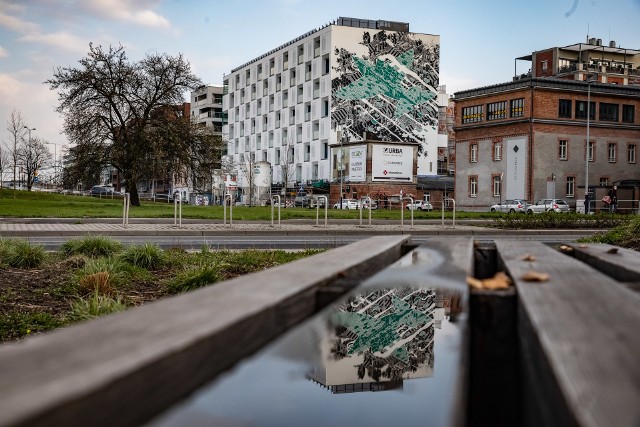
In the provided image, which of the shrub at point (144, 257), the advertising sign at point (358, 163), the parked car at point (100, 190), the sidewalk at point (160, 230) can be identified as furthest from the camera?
the parked car at point (100, 190)

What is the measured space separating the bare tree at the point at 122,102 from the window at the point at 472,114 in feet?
105

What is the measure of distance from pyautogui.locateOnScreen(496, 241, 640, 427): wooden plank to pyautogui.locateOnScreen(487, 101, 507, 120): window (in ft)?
217

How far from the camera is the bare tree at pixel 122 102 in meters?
41.3

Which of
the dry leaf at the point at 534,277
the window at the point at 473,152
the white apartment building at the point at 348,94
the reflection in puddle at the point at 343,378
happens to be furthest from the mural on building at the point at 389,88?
the dry leaf at the point at 534,277

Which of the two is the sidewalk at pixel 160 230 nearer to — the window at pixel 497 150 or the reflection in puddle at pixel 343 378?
the reflection in puddle at pixel 343 378

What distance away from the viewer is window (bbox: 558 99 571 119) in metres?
63.7

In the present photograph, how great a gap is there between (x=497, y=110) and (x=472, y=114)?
3.01 m

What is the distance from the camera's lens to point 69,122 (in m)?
41.3

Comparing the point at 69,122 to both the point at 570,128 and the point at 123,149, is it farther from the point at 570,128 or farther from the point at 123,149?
the point at 570,128

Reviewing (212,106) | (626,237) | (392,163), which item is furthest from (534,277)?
(212,106)

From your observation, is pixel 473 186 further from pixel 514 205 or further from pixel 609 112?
pixel 609 112

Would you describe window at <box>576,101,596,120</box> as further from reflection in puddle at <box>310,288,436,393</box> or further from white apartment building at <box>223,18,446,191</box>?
reflection in puddle at <box>310,288,436,393</box>

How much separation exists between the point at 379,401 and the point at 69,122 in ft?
140

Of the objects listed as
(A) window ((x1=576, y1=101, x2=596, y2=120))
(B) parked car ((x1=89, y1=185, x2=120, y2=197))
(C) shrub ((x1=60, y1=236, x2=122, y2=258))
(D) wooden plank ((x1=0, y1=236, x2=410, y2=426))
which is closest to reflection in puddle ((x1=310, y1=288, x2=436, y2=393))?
(D) wooden plank ((x1=0, y1=236, x2=410, y2=426))
